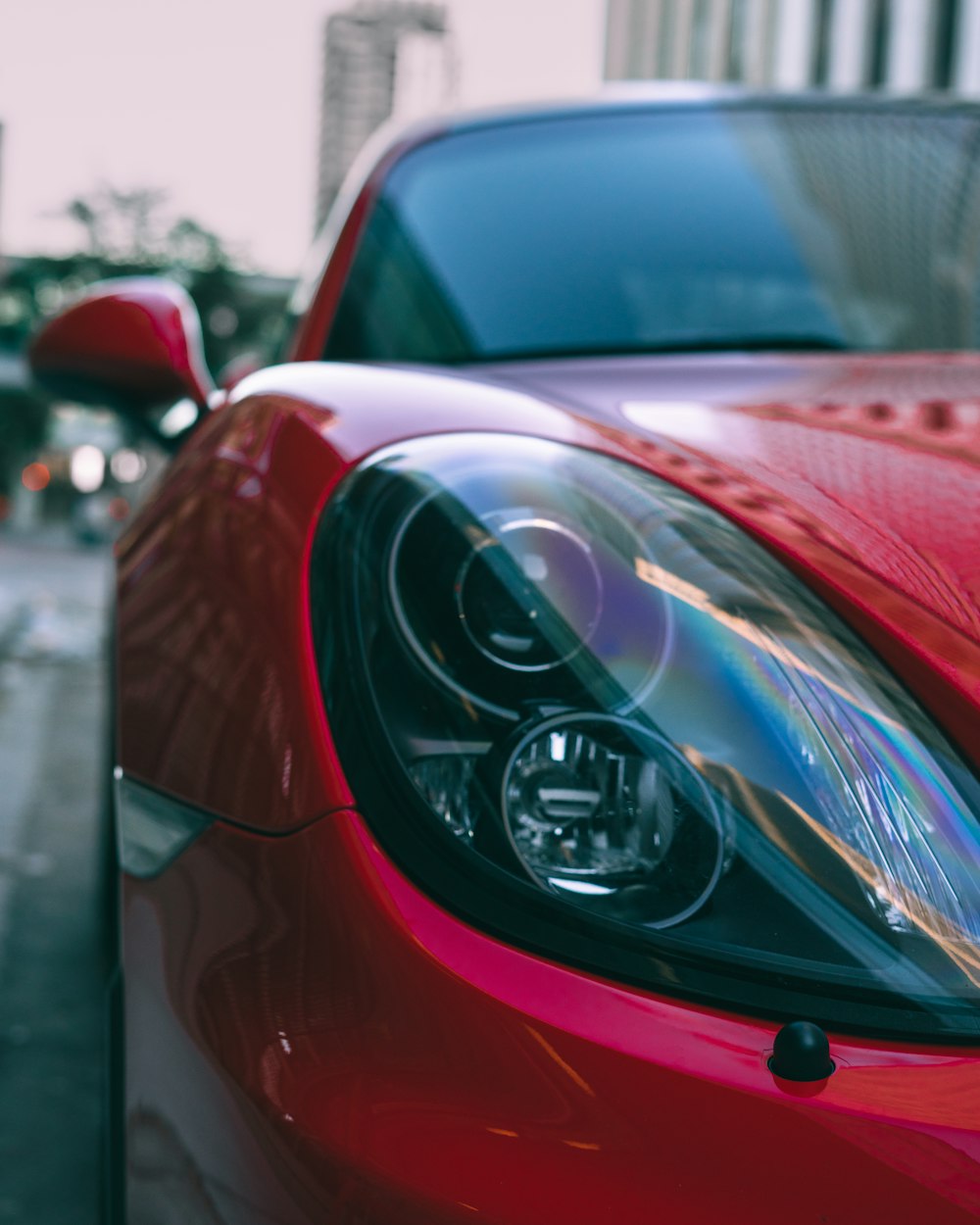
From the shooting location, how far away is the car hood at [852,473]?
2.95 feet

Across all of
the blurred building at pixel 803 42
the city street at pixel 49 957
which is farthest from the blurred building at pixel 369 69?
the city street at pixel 49 957

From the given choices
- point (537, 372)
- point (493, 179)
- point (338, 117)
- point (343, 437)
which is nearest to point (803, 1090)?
point (343, 437)

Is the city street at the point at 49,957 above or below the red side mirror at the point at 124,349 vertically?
below

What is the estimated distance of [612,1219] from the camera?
0.70 meters

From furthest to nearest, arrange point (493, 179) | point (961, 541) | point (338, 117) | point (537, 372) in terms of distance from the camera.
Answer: point (338, 117), point (493, 179), point (537, 372), point (961, 541)

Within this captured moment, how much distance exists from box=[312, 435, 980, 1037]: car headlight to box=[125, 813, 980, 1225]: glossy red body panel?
36 millimetres

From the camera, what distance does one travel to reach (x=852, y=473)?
1.07 meters

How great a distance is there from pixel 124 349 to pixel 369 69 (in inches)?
4913

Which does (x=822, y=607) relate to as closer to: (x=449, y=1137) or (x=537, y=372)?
(x=449, y=1137)

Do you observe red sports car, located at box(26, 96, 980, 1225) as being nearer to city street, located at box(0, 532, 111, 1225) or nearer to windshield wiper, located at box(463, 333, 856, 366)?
windshield wiper, located at box(463, 333, 856, 366)

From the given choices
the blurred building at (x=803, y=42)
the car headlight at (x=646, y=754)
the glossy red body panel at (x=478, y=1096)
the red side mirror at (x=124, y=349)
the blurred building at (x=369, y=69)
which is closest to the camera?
the glossy red body panel at (x=478, y=1096)

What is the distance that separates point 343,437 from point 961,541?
0.50 metres

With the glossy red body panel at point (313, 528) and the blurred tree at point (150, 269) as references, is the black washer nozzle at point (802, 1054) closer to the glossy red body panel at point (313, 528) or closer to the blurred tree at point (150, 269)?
the glossy red body panel at point (313, 528)

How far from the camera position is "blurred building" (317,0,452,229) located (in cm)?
10081
